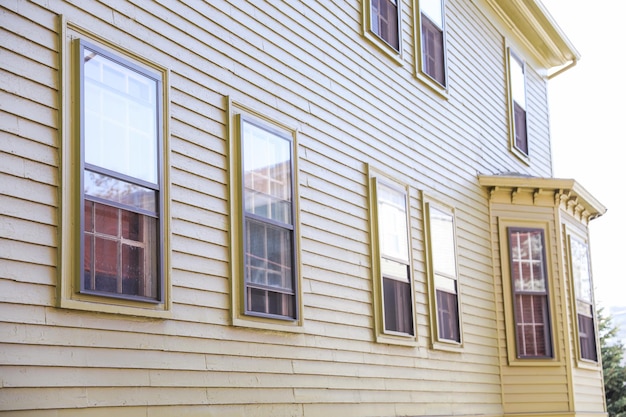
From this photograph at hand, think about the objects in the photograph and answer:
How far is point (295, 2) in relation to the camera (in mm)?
9594

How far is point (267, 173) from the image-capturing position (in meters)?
8.63

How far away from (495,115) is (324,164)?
20.7 ft

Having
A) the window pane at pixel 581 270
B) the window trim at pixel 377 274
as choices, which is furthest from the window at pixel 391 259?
the window pane at pixel 581 270

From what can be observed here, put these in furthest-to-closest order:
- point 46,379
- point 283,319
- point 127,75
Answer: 1. point 283,319
2. point 127,75
3. point 46,379

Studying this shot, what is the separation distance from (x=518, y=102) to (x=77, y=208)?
11672mm

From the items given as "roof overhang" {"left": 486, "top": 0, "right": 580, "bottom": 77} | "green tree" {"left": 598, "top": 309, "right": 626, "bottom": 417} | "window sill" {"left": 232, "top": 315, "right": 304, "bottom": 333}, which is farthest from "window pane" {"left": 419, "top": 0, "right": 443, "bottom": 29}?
"green tree" {"left": 598, "top": 309, "right": 626, "bottom": 417}

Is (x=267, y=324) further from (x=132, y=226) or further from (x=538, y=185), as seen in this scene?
(x=538, y=185)

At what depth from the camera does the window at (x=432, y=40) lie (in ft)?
41.9

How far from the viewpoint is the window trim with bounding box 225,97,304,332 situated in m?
7.87

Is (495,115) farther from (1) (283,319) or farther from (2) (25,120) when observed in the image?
(2) (25,120)

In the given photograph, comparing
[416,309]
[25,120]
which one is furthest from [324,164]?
[25,120]

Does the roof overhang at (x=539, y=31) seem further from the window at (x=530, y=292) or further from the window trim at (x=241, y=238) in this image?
the window trim at (x=241, y=238)

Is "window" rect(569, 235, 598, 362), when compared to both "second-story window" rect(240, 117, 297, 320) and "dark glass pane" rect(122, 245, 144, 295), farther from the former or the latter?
"dark glass pane" rect(122, 245, 144, 295)

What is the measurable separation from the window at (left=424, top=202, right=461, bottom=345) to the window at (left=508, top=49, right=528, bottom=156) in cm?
392
